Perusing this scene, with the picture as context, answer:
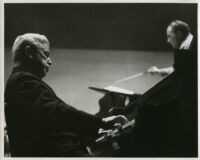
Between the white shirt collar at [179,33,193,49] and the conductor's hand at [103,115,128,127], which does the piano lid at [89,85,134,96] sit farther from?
the white shirt collar at [179,33,193,49]

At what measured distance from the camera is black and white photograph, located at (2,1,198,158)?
1.84 meters

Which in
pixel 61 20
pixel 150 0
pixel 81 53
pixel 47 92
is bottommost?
pixel 47 92

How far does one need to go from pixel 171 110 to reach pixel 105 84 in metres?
0.37

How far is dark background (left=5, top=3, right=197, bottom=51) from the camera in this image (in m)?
1.88

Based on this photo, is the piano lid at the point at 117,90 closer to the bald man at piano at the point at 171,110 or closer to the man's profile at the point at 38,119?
the bald man at piano at the point at 171,110

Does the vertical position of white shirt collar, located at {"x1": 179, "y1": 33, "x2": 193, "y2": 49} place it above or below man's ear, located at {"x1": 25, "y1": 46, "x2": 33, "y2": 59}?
above

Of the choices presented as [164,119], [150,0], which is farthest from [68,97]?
[150,0]

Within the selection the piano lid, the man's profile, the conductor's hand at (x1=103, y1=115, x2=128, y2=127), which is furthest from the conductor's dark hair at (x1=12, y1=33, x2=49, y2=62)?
the conductor's hand at (x1=103, y1=115, x2=128, y2=127)

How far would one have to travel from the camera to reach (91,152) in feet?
6.06

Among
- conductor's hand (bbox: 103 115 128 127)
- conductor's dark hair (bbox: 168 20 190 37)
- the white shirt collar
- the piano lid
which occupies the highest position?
conductor's dark hair (bbox: 168 20 190 37)

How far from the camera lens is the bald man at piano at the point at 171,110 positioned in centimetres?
182

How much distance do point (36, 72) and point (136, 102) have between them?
554 millimetres

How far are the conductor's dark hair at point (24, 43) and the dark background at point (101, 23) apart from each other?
29mm
